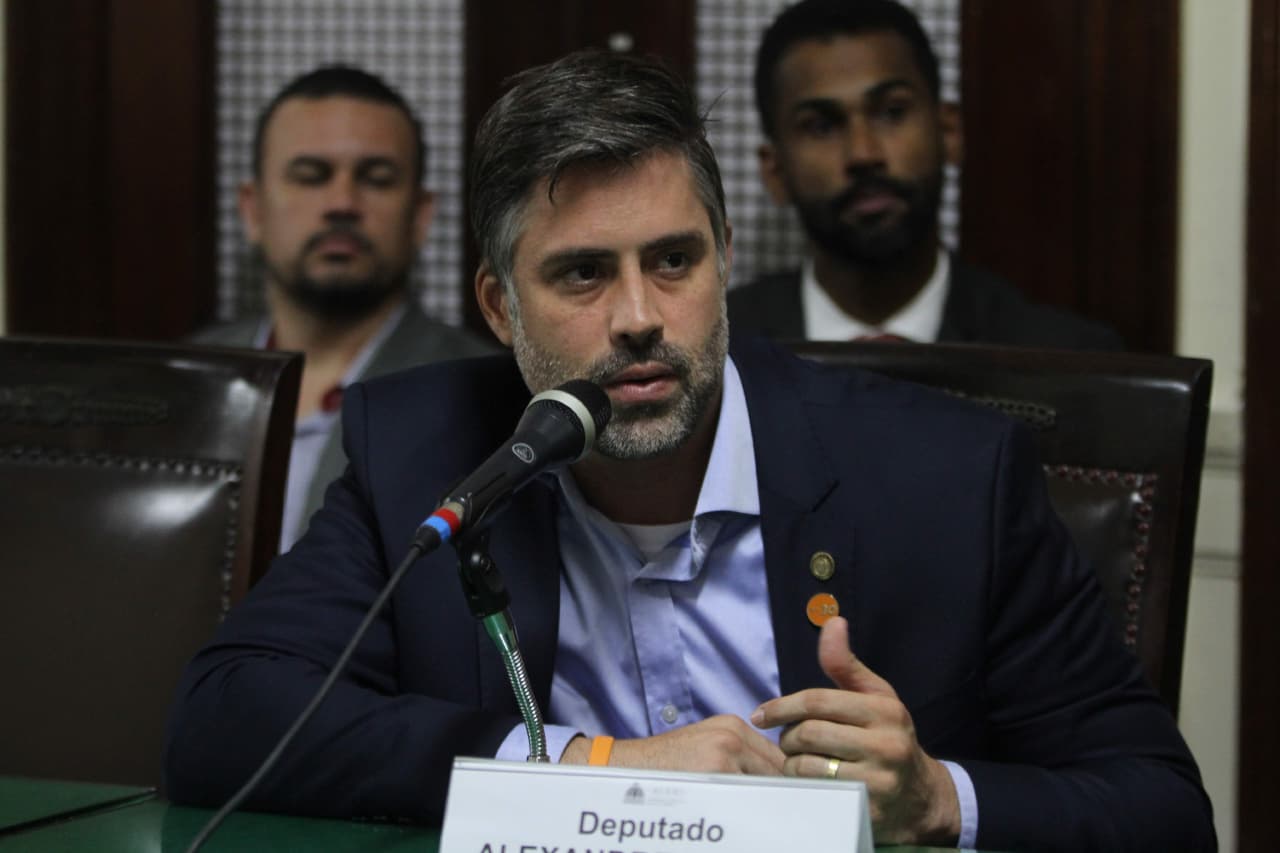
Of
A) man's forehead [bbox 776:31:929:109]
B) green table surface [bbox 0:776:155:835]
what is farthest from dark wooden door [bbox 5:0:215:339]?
green table surface [bbox 0:776:155:835]

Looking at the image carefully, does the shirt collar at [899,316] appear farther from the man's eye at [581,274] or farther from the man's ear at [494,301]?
the man's eye at [581,274]

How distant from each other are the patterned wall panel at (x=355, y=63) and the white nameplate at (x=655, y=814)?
2.09 m

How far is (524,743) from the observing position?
127 centimetres

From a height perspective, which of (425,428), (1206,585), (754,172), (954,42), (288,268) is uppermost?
(954,42)

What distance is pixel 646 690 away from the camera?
1521 millimetres

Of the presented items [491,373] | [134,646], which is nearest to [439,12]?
[491,373]

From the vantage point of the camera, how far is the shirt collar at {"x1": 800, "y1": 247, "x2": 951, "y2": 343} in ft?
8.50

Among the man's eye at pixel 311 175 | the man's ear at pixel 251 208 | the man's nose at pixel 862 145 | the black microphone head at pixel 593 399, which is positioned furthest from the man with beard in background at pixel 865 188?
the black microphone head at pixel 593 399

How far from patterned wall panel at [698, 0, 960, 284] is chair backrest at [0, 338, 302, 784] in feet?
4.20

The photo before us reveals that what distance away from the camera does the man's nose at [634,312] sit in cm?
144

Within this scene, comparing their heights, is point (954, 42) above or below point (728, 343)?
above

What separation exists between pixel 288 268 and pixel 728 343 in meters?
1.35

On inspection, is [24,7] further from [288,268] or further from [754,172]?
[754,172]

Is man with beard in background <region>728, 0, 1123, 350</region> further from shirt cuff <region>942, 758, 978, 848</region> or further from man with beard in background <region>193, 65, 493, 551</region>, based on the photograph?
shirt cuff <region>942, 758, 978, 848</region>
